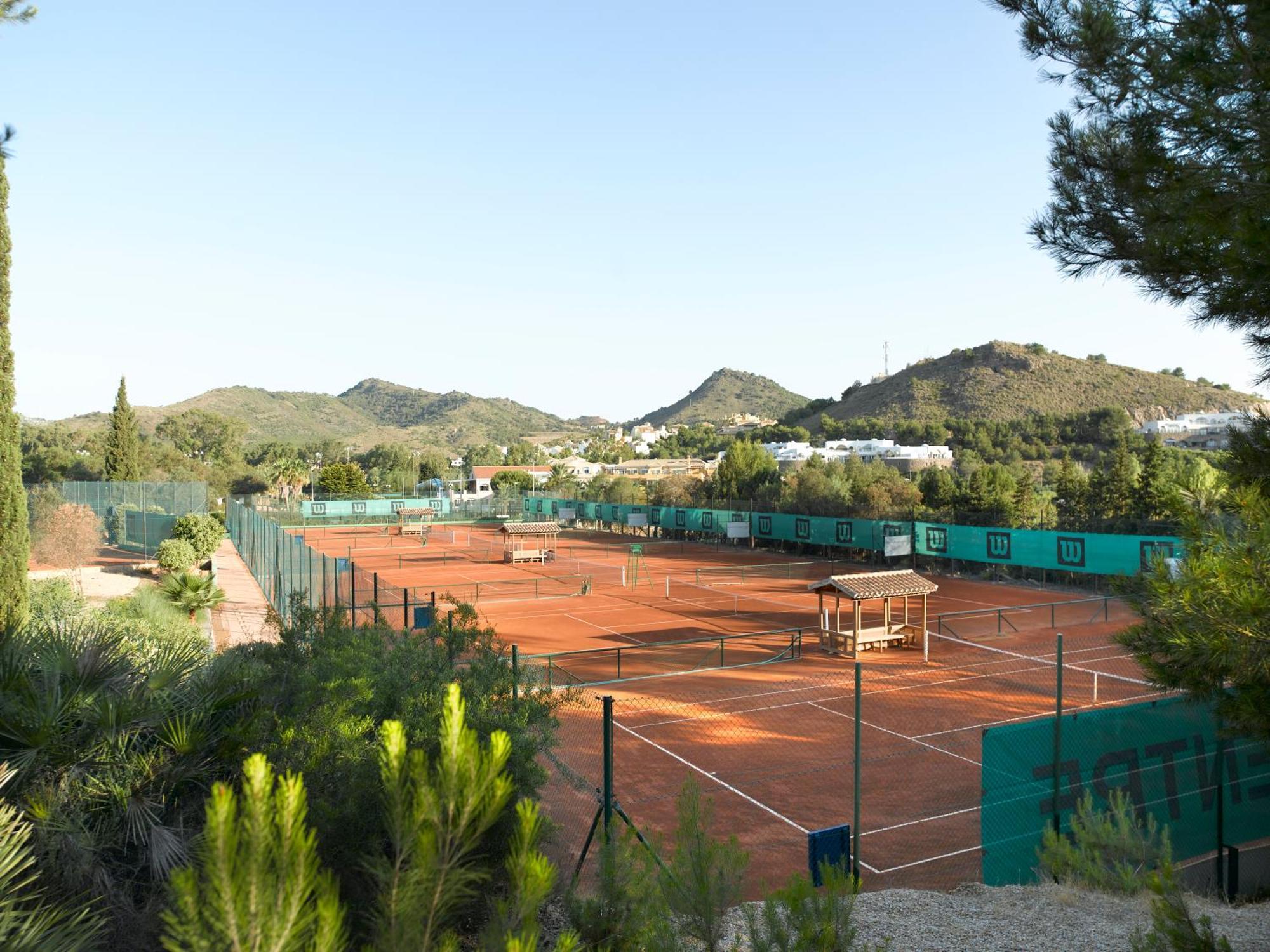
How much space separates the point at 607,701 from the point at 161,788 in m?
3.34

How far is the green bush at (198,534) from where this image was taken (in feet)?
101

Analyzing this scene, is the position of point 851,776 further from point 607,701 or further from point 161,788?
point 161,788

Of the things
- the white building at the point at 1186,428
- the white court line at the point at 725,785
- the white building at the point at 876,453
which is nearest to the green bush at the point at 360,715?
the white court line at the point at 725,785

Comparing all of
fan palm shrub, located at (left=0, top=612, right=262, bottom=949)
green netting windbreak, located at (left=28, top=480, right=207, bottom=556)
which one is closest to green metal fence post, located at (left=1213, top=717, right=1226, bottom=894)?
fan palm shrub, located at (left=0, top=612, right=262, bottom=949)

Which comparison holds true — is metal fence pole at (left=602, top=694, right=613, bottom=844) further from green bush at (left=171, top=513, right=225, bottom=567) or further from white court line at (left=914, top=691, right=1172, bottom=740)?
green bush at (left=171, top=513, right=225, bottom=567)

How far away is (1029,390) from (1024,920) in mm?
113844

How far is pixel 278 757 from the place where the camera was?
5844 millimetres

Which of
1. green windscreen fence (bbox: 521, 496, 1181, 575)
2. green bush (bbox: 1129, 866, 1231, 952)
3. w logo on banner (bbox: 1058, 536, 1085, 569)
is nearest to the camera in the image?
green bush (bbox: 1129, 866, 1231, 952)

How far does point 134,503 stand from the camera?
41.6 metres

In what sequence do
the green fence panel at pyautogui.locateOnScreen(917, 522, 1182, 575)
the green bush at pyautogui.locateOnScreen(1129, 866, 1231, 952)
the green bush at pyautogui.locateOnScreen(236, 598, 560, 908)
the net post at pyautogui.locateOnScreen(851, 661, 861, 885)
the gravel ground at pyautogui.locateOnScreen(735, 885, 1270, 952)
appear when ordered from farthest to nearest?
the green fence panel at pyautogui.locateOnScreen(917, 522, 1182, 575), the net post at pyautogui.locateOnScreen(851, 661, 861, 885), the gravel ground at pyautogui.locateOnScreen(735, 885, 1270, 952), the green bush at pyautogui.locateOnScreen(236, 598, 560, 908), the green bush at pyautogui.locateOnScreen(1129, 866, 1231, 952)

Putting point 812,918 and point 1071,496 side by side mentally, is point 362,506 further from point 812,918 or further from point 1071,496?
point 812,918

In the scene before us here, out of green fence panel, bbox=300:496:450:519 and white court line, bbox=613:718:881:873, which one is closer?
white court line, bbox=613:718:881:873

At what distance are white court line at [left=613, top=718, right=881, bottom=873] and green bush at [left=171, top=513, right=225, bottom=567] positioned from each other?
2133 centimetres

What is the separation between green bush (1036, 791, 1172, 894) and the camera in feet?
23.3
